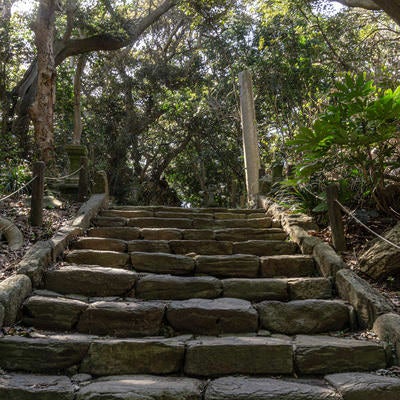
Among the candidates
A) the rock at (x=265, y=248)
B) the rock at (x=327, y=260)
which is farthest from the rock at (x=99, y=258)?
the rock at (x=327, y=260)

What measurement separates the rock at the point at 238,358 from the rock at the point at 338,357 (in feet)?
0.28

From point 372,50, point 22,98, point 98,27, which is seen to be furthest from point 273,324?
Result: point 98,27

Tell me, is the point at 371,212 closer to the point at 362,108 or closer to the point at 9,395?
the point at 362,108

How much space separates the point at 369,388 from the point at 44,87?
7.76 m

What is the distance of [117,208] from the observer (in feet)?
20.2

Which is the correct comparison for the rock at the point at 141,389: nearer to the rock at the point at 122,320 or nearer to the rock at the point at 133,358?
the rock at the point at 133,358

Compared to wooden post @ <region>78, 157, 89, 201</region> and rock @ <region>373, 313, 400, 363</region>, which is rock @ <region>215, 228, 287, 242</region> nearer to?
rock @ <region>373, 313, 400, 363</region>

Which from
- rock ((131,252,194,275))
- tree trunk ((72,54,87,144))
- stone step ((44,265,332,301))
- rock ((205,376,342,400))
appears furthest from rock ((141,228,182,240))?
tree trunk ((72,54,87,144))

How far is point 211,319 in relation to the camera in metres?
3.03

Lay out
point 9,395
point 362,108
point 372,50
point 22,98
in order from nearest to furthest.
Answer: point 9,395 → point 362,108 → point 372,50 → point 22,98

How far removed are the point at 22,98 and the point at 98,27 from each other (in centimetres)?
266

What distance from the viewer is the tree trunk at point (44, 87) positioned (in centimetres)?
793

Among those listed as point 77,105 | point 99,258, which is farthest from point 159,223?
point 77,105

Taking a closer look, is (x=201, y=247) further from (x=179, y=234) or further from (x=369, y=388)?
(x=369, y=388)
